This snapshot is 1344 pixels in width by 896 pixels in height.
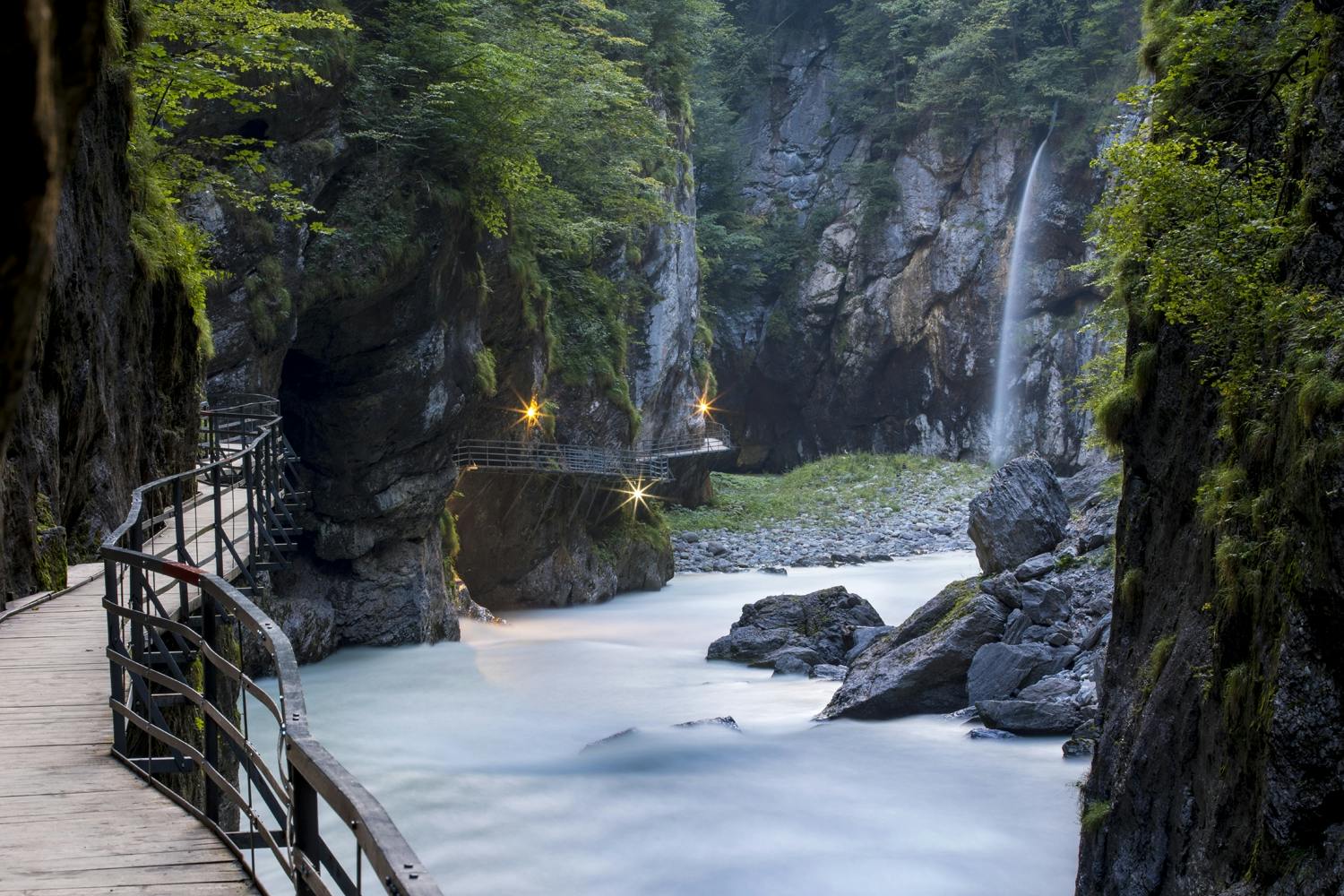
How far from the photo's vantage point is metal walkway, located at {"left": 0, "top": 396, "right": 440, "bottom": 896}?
3.52 meters

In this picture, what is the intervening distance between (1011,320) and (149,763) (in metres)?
44.3

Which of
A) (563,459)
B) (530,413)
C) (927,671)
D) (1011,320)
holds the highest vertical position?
(1011,320)

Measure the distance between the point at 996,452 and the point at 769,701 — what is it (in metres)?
31.2

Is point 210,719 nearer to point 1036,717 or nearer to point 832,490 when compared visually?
point 1036,717

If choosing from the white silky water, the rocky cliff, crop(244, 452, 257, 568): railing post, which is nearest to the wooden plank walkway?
crop(244, 452, 257, 568): railing post

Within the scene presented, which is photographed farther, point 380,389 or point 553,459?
point 553,459

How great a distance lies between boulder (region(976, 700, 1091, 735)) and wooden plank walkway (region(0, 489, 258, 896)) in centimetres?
1078

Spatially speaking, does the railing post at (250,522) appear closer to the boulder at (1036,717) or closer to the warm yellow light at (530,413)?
the boulder at (1036,717)

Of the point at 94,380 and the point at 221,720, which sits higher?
the point at 94,380

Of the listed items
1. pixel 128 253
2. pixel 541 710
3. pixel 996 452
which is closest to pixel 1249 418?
pixel 128 253

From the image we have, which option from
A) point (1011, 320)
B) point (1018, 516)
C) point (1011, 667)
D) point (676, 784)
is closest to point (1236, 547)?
point (676, 784)

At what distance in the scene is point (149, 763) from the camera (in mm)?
5633

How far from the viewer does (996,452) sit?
151ft

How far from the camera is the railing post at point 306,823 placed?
138 inches
